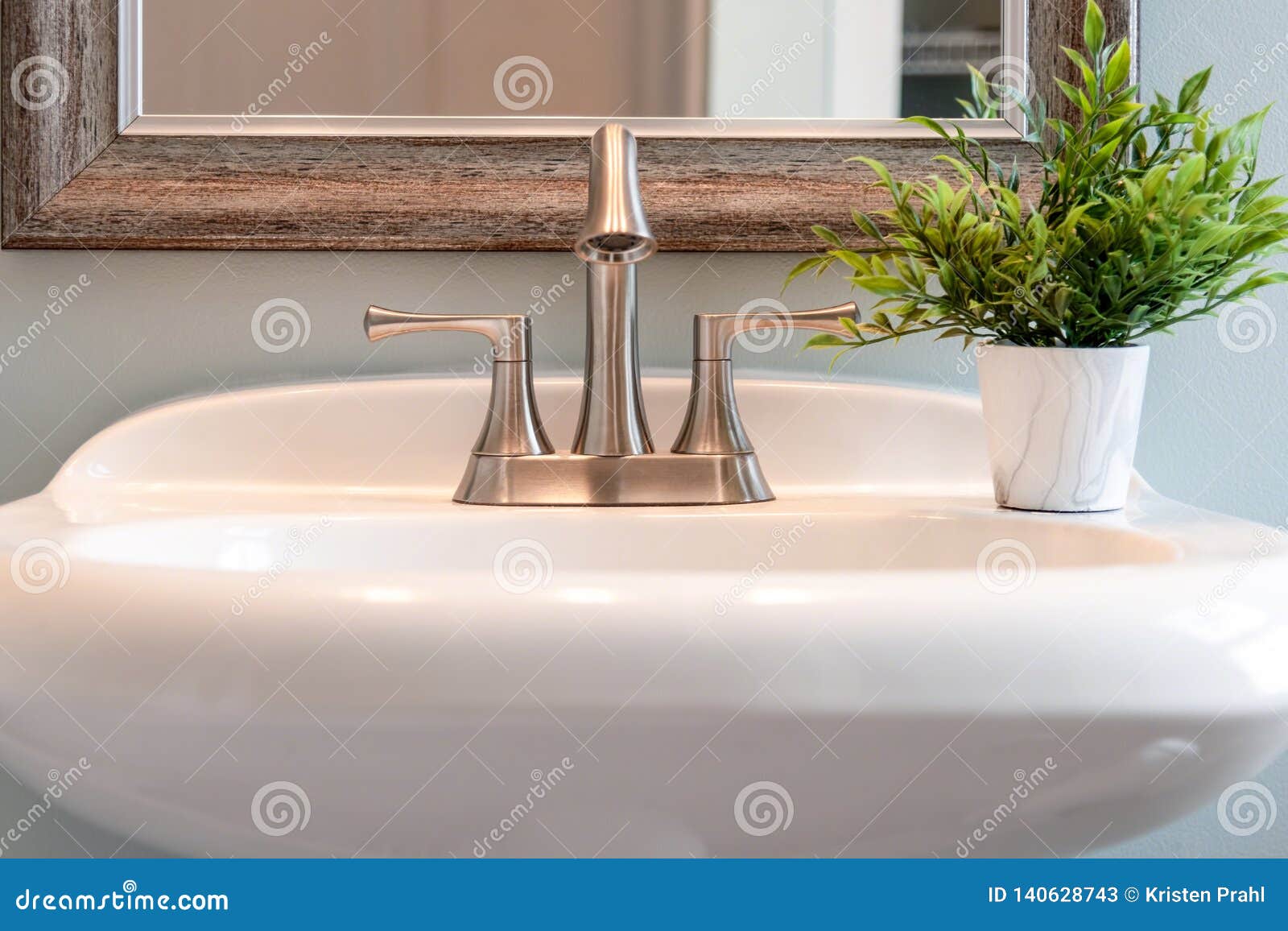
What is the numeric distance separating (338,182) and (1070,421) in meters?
0.50

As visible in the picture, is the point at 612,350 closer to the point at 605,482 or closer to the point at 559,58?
the point at 605,482

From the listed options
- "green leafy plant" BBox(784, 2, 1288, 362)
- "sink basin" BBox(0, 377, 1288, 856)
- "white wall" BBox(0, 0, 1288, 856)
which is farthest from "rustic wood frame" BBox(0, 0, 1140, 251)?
"sink basin" BBox(0, 377, 1288, 856)

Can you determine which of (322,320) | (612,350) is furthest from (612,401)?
(322,320)

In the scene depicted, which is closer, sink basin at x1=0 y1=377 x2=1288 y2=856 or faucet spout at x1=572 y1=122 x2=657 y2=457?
sink basin at x1=0 y1=377 x2=1288 y2=856

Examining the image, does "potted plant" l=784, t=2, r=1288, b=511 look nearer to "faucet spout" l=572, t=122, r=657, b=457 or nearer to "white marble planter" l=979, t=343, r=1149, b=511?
"white marble planter" l=979, t=343, r=1149, b=511

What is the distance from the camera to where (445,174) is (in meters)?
0.75

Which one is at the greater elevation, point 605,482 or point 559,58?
point 559,58

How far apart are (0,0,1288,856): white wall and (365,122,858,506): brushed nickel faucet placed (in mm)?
87

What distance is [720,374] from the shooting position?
27.0 inches

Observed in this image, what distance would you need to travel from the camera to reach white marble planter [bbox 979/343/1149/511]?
562 mm

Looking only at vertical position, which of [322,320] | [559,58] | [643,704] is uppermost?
[559,58]

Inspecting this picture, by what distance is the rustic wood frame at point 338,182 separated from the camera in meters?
0.74

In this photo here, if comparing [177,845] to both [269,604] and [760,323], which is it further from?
[760,323]

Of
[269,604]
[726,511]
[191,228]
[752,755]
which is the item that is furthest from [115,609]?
[191,228]
